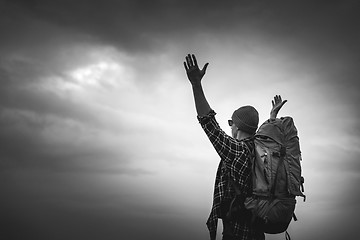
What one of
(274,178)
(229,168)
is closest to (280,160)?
(274,178)

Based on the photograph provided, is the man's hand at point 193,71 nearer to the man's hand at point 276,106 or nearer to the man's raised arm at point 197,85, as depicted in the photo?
the man's raised arm at point 197,85

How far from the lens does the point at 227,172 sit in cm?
563

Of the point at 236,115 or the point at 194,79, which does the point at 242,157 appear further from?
the point at 194,79

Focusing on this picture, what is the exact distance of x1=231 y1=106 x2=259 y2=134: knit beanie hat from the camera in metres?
5.97

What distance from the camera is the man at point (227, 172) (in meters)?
5.44

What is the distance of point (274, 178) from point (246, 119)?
110cm

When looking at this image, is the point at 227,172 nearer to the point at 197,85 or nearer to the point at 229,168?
the point at 229,168

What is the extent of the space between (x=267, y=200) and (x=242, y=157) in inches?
28.2

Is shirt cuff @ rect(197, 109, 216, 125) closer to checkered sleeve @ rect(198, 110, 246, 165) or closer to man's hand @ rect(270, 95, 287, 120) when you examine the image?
checkered sleeve @ rect(198, 110, 246, 165)

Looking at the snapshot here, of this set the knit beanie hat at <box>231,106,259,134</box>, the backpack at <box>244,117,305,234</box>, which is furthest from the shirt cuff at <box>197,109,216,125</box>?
the backpack at <box>244,117,305,234</box>

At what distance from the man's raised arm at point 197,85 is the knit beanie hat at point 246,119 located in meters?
0.75

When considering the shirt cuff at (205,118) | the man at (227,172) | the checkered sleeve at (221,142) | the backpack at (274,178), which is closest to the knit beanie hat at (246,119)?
the backpack at (274,178)

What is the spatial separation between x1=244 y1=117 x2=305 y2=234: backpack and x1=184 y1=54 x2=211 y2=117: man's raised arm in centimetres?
102

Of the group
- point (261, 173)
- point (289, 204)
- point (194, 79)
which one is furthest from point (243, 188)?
point (194, 79)
